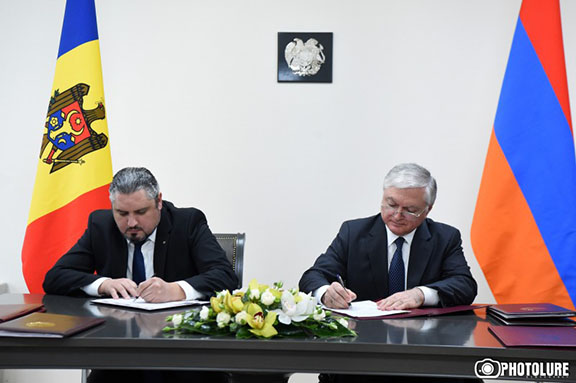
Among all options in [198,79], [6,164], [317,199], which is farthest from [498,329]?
[6,164]

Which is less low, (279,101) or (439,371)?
(279,101)

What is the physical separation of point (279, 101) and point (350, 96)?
1.54 feet

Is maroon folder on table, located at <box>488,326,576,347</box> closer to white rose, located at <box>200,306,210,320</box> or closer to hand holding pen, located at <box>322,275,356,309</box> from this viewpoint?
hand holding pen, located at <box>322,275,356,309</box>

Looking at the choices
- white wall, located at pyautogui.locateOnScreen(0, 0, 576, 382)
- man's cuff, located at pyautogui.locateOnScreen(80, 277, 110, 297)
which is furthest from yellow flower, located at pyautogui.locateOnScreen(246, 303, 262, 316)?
white wall, located at pyautogui.locateOnScreen(0, 0, 576, 382)

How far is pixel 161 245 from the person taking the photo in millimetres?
2795

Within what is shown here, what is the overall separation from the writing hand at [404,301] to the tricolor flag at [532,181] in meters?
1.14

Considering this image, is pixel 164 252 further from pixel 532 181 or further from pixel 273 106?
pixel 532 181

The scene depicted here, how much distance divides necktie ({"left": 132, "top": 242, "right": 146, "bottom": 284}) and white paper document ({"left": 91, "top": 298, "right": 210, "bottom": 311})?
35 cm

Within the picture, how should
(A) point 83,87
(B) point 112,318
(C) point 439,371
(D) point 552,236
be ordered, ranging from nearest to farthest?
(C) point 439,371 → (B) point 112,318 → (D) point 552,236 → (A) point 83,87

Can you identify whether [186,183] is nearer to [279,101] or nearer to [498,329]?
[279,101]

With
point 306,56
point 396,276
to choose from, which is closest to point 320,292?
point 396,276

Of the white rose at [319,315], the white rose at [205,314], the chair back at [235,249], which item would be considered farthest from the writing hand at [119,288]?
the white rose at [319,315]

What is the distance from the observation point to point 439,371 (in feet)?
5.51

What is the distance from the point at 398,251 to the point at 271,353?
1.18 m
